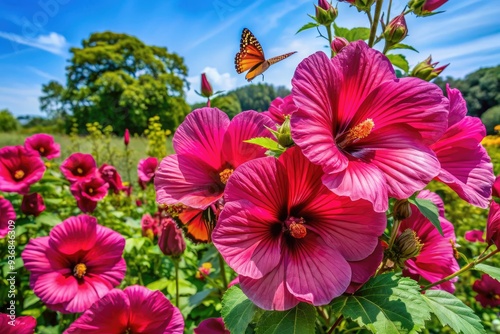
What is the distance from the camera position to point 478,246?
2463 millimetres

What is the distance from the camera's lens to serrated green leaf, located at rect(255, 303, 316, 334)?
2.06 feet

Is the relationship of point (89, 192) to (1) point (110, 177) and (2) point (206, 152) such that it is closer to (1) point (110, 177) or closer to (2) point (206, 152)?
(1) point (110, 177)

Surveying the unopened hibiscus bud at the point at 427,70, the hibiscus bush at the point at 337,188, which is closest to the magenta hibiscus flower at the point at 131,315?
the hibiscus bush at the point at 337,188

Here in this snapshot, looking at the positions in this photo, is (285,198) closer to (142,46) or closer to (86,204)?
(86,204)

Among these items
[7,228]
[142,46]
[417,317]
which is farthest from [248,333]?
[142,46]

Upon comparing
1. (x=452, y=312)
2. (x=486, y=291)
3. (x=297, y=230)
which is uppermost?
(x=297, y=230)

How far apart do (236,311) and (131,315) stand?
0.46 metres

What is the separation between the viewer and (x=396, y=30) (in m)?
0.79

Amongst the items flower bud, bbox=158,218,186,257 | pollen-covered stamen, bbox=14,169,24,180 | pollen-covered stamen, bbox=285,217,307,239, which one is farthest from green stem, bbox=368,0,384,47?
pollen-covered stamen, bbox=14,169,24,180

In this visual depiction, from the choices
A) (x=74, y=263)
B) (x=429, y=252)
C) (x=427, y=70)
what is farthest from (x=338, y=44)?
(x=74, y=263)

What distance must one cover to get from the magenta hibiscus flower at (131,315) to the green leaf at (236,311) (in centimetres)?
37

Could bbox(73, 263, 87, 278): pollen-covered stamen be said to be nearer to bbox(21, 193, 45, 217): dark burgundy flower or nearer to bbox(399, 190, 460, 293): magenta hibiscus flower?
bbox(21, 193, 45, 217): dark burgundy flower

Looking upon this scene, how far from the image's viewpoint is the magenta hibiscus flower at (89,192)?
193cm

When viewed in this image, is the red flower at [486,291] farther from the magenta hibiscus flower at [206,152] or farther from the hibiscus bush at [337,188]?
the magenta hibiscus flower at [206,152]
